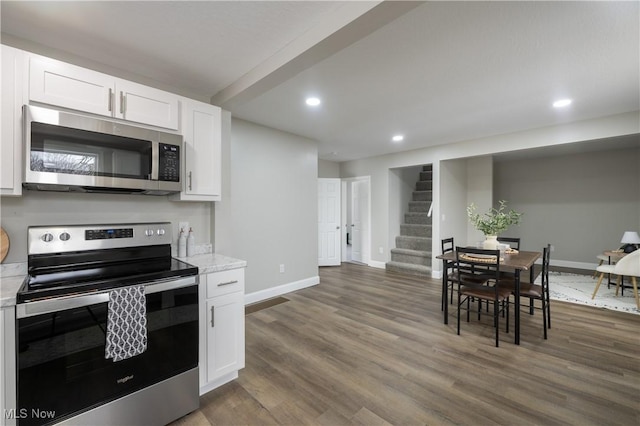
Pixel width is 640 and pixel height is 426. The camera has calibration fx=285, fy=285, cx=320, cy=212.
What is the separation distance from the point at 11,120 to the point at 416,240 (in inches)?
233

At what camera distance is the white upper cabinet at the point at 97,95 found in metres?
1.68

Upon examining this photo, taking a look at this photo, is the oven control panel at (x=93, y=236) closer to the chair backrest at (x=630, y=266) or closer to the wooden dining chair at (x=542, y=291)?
the wooden dining chair at (x=542, y=291)

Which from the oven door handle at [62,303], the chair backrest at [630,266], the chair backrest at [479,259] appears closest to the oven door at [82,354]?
the oven door handle at [62,303]

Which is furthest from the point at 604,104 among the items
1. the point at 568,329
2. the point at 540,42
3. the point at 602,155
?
the point at 602,155

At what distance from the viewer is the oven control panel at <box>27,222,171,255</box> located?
173 centimetres

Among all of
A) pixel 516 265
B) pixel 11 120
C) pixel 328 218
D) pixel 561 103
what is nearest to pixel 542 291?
pixel 516 265

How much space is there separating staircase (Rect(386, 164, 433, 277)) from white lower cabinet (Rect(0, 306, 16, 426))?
5437 millimetres

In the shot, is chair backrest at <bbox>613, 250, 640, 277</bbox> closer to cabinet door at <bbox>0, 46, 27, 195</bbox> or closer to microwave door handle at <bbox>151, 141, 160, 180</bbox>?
microwave door handle at <bbox>151, 141, 160, 180</bbox>

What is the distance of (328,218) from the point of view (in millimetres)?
6211

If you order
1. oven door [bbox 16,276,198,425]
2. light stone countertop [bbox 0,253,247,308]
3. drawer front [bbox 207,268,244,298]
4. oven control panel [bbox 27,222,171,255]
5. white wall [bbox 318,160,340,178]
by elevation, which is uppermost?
white wall [bbox 318,160,340,178]

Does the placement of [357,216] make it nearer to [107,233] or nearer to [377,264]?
[377,264]

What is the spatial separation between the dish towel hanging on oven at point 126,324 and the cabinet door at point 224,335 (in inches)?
17.2

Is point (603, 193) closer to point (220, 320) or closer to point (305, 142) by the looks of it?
point (305, 142)

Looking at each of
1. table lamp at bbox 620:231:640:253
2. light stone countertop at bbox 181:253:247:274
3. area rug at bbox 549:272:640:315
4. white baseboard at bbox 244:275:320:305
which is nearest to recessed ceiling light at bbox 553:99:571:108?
area rug at bbox 549:272:640:315
